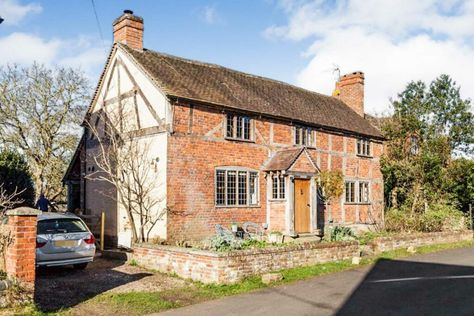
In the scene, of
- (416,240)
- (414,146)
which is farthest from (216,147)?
(414,146)

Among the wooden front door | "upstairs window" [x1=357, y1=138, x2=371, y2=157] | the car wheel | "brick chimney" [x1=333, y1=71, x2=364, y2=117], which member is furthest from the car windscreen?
"brick chimney" [x1=333, y1=71, x2=364, y2=117]

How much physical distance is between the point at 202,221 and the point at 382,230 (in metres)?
9.88

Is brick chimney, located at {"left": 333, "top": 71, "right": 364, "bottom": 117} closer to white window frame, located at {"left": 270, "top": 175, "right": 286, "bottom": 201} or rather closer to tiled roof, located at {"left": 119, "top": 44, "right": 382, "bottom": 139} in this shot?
tiled roof, located at {"left": 119, "top": 44, "right": 382, "bottom": 139}

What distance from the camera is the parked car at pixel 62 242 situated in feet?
36.8

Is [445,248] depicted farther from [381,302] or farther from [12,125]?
[12,125]

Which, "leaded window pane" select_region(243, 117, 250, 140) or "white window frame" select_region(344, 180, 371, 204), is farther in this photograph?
"white window frame" select_region(344, 180, 371, 204)

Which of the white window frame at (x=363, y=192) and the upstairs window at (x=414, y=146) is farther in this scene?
the upstairs window at (x=414, y=146)

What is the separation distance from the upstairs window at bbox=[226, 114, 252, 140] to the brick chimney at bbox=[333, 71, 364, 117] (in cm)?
1246

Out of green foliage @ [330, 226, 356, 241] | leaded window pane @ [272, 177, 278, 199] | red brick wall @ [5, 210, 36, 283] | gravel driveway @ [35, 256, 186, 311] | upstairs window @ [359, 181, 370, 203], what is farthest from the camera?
upstairs window @ [359, 181, 370, 203]

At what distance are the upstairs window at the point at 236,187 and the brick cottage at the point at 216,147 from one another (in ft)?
0.14

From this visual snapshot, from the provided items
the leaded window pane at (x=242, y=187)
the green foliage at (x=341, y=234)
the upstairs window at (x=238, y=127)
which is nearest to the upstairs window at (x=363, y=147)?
the upstairs window at (x=238, y=127)

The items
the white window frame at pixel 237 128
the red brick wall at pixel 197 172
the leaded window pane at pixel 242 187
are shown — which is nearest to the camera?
the red brick wall at pixel 197 172

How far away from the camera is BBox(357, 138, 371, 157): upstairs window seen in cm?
2534

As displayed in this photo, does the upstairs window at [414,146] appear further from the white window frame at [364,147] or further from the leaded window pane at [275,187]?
the leaded window pane at [275,187]
